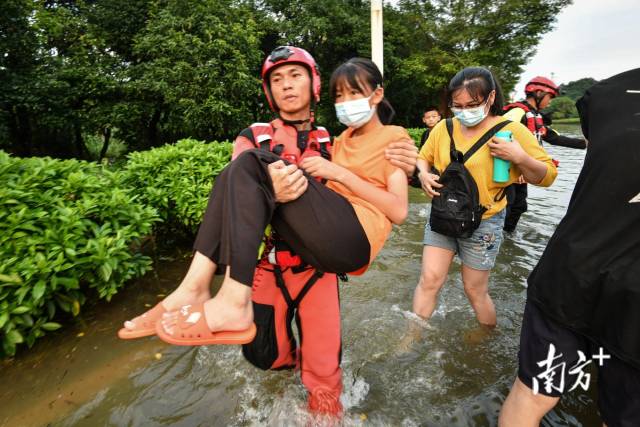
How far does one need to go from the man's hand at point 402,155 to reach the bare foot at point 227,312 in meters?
1.03

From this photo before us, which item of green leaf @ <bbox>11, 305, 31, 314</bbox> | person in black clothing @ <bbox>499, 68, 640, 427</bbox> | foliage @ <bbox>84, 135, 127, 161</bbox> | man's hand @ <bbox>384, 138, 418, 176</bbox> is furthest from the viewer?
foliage @ <bbox>84, 135, 127, 161</bbox>

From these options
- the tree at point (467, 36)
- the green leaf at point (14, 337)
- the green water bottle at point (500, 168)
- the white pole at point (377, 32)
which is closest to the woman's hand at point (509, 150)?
the green water bottle at point (500, 168)

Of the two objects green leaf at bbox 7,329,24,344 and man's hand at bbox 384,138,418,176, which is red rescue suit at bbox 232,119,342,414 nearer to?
man's hand at bbox 384,138,418,176

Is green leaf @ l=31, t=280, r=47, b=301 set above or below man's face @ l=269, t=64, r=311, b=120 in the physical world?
below

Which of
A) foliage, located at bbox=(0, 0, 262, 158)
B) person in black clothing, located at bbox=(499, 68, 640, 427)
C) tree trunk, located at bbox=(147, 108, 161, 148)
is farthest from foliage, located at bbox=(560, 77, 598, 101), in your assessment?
tree trunk, located at bbox=(147, 108, 161, 148)

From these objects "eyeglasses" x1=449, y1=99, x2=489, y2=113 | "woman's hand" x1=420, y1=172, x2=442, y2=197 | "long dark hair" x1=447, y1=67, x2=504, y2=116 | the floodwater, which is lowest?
the floodwater

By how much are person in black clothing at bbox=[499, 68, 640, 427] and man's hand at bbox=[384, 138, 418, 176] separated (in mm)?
766

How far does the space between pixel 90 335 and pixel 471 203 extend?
11.8 ft

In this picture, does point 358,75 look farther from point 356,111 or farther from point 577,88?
point 577,88

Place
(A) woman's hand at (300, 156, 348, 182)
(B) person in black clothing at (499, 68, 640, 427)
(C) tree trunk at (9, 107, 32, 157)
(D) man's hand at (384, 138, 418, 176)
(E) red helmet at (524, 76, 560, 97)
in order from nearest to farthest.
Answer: (B) person in black clothing at (499, 68, 640, 427) → (A) woman's hand at (300, 156, 348, 182) → (D) man's hand at (384, 138, 418, 176) → (E) red helmet at (524, 76, 560, 97) → (C) tree trunk at (9, 107, 32, 157)

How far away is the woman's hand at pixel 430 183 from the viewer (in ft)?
8.58

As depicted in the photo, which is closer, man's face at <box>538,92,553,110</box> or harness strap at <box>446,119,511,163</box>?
harness strap at <box>446,119,511,163</box>

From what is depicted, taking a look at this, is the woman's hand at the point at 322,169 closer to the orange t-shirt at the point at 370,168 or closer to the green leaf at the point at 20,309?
the orange t-shirt at the point at 370,168

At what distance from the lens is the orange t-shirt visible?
1.77 meters
